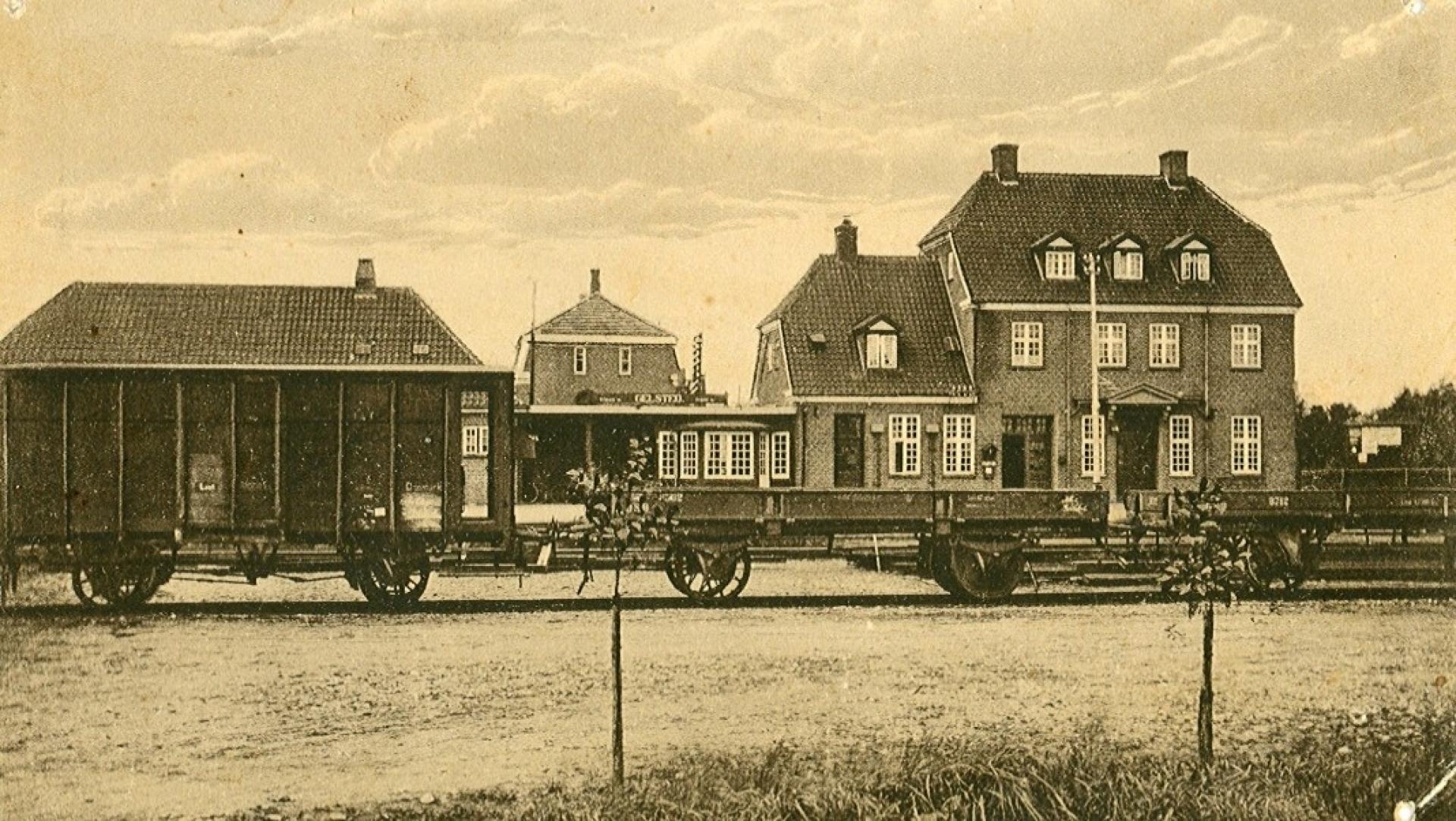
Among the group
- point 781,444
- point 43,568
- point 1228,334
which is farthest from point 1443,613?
point 43,568

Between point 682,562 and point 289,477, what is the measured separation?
2.21 meters

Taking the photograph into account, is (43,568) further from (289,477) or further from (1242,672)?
(1242,672)

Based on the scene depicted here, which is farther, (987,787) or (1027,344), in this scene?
(1027,344)

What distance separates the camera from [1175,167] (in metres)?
6.51

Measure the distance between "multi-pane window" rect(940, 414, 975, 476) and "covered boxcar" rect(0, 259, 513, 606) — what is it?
2.44 metres

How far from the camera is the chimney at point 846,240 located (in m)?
6.17

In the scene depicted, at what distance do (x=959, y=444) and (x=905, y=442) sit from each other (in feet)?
1.41

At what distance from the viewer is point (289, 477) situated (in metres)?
7.22

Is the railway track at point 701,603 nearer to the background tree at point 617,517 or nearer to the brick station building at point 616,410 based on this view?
the brick station building at point 616,410

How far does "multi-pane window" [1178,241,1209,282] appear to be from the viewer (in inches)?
309

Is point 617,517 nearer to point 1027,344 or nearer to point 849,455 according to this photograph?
point 849,455

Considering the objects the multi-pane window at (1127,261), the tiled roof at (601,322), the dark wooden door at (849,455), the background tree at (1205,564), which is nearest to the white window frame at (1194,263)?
the multi-pane window at (1127,261)

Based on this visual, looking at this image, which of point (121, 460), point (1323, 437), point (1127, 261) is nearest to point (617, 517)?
point (121, 460)

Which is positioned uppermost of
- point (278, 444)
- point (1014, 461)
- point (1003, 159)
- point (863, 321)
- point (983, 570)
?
point (1003, 159)
